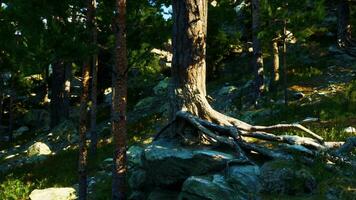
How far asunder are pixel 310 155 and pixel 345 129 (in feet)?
11.0

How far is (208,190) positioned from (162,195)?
162cm

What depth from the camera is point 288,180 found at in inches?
316

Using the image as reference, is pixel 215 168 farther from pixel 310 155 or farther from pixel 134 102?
pixel 134 102

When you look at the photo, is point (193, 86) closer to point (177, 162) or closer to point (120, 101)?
point (120, 101)

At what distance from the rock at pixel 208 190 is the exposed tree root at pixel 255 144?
97 centimetres

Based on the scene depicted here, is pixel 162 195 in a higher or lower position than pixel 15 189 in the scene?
higher

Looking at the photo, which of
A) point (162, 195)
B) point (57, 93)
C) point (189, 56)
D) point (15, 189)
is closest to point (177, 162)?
point (162, 195)

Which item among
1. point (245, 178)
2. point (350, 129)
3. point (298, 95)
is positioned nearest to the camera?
point (245, 178)

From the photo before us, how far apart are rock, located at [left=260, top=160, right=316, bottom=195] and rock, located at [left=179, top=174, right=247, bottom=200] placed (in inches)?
24.4

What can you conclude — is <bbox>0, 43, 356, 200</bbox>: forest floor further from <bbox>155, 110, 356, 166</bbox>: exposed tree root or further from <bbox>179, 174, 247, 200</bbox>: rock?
<bbox>179, 174, 247, 200</bbox>: rock

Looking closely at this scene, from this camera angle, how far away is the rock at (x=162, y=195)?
902cm

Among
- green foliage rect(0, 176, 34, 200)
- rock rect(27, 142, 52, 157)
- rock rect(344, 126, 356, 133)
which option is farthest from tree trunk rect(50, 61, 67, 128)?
rock rect(344, 126, 356, 133)

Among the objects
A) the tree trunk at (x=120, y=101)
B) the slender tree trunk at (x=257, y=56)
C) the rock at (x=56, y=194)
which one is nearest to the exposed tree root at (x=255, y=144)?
the tree trunk at (x=120, y=101)

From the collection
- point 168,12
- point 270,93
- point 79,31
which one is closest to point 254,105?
point 270,93
